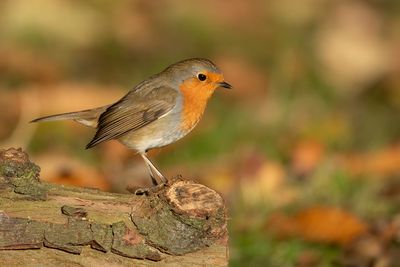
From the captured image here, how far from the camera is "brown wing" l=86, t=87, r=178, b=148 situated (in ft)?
18.0

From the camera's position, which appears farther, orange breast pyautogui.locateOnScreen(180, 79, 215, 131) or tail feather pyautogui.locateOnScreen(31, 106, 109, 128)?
tail feather pyautogui.locateOnScreen(31, 106, 109, 128)

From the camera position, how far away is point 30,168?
392 centimetres

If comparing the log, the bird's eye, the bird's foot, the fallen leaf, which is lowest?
the log

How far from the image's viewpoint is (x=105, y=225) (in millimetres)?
3859

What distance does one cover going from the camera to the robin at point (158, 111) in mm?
5465

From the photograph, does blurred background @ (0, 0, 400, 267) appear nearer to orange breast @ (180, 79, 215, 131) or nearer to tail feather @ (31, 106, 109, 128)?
tail feather @ (31, 106, 109, 128)

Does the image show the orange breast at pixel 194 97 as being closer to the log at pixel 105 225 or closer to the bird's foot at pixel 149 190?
the bird's foot at pixel 149 190

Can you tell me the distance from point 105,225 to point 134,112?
178 cm

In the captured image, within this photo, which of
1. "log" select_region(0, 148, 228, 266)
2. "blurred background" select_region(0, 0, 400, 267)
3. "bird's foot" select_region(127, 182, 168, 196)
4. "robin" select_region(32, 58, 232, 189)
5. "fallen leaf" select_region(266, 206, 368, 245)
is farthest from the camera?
"blurred background" select_region(0, 0, 400, 267)

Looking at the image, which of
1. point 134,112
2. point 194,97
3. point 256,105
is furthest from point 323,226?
point 256,105

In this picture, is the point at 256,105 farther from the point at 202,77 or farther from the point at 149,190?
the point at 149,190

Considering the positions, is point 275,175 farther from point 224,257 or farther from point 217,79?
point 224,257

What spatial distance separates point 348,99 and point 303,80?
465 millimetres

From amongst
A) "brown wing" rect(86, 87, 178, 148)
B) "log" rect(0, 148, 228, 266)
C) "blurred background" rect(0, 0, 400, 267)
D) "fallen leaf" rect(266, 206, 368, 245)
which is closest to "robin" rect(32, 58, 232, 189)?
"brown wing" rect(86, 87, 178, 148)
